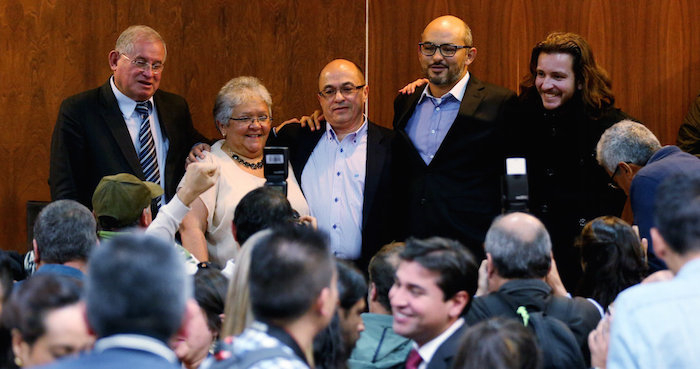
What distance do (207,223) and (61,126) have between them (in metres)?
0.88

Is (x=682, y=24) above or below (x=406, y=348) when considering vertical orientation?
above

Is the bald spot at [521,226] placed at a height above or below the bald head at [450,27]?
below

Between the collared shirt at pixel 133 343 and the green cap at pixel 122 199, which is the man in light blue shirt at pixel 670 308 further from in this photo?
the green cap at pixel 122 199

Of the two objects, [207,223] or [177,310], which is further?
[207,223]

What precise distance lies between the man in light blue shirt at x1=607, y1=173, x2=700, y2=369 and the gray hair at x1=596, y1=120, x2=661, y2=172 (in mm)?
1761

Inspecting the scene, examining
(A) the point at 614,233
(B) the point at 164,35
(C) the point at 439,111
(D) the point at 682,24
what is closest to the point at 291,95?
(B) the point at 164,35

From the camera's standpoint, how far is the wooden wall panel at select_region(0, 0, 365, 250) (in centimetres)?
519

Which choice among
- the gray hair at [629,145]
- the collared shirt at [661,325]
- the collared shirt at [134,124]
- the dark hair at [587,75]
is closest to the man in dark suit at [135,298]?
the collared shirt at [661,325]

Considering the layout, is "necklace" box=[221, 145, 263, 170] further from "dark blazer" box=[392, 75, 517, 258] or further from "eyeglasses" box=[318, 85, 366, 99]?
"dark blazer" box=[392, 75, 517, 258]

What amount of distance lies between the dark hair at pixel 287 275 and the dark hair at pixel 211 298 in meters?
0.81

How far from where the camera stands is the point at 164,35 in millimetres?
5398

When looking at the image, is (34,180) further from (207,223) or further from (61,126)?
(207,223)

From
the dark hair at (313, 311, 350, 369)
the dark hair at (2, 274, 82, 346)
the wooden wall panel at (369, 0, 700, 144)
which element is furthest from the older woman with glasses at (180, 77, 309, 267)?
the dark hair at (2, 274, 82, 346)

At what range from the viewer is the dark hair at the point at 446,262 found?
9.01ft
